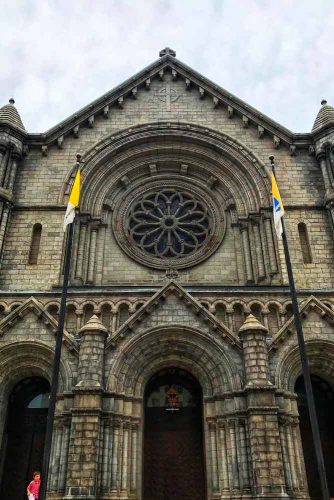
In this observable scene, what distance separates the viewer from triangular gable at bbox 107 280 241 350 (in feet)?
47.3

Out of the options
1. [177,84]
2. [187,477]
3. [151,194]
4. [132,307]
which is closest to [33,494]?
[187,477]

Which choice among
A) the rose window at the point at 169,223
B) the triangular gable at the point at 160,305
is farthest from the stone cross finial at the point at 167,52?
the triangular gable at the point at 160,305

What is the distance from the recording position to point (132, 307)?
15.7m

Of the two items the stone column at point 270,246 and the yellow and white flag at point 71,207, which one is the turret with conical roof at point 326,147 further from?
the yellow and white flag at point 71,207

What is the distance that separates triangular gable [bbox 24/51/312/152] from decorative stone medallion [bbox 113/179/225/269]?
13.6 ft

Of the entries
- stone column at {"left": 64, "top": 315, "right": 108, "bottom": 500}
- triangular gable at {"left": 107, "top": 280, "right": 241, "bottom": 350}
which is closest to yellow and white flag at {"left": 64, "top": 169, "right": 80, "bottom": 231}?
stone column at {"left": 64, "top": 315, "right": 108, "bottom": 500}

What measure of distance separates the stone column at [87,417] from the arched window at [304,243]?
355 inches

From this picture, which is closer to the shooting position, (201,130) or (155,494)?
(155,494)

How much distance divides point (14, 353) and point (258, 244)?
10317 mm

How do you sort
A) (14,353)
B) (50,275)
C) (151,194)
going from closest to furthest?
(14,353), (50,275), (151,194)

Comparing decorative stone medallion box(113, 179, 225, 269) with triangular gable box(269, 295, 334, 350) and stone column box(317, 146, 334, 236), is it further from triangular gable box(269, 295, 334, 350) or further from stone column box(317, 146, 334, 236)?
triangular gable box(269, 295, 334, 350)

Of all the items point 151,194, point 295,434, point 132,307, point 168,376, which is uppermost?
point 151,194

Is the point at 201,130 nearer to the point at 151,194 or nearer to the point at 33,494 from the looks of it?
the point at 151,194

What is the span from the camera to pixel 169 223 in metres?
20.8
